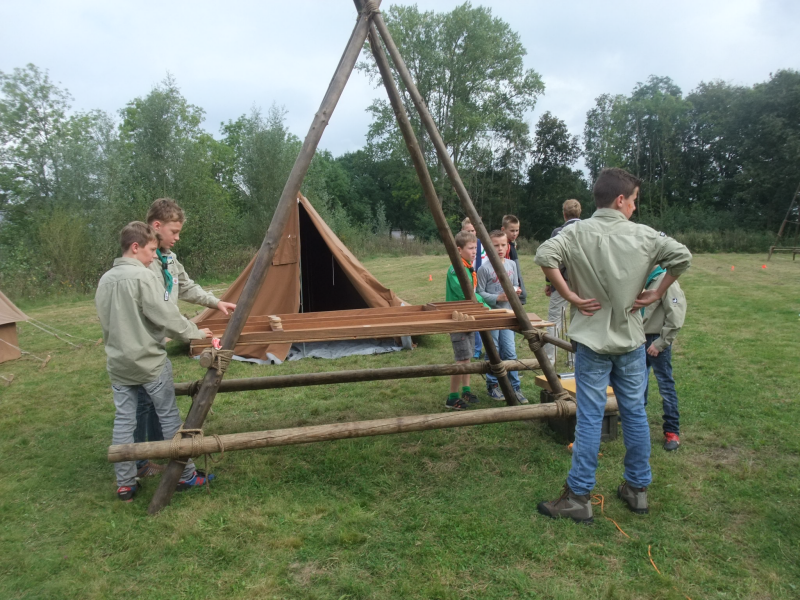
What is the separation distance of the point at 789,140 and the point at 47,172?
1304 inches

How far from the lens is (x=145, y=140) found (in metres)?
20.5

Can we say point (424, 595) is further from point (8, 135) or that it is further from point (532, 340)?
point (8, 135)

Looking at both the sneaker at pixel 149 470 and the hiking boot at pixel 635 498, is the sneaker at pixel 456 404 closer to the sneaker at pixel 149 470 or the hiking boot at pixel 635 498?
the hiking boot at pixel 635 498

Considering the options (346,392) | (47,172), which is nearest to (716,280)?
(346,392)

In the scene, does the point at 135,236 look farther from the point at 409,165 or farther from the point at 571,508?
the point at 409,165

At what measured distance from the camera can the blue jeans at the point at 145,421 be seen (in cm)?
355

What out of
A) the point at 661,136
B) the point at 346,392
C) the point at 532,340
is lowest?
the point at 346,392

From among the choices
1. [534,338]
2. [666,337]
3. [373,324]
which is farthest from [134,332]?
[666,337]

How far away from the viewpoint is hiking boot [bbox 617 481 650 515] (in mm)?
2887

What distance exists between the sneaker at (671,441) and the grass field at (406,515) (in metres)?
0.09

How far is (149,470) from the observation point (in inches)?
142

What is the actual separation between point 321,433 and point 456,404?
73.7 inches

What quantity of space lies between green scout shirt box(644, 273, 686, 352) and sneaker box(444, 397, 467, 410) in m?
1.69

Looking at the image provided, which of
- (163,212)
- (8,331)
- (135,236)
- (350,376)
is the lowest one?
(8,331)
